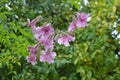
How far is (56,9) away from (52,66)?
77 centimetres

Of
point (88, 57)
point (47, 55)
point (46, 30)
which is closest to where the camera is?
point (46, 30)

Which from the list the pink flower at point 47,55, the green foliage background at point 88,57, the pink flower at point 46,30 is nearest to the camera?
the pink flower at point 46,30

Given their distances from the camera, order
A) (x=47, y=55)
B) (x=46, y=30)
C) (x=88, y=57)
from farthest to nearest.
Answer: (x=88, y=57) → (x=47, y=55) → (x=46, y=30)

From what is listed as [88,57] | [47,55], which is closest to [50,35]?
[47,55]

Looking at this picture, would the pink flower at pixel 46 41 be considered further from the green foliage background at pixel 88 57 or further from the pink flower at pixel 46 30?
the green foliage background at pixel 88 57

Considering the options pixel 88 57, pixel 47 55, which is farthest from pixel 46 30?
pixel 88 57

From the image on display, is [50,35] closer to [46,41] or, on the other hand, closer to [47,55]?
[46,41]

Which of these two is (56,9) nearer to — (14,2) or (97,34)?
(14,2)

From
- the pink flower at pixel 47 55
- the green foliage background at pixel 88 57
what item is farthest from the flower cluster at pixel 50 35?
the green foliage background at pixel 88 57

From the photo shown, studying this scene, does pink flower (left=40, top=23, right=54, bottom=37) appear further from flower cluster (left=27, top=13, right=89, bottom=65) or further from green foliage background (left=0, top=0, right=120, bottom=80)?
green foliage background (left=0, top=0, right=120, bottom=80)

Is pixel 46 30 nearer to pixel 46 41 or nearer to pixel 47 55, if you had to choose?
pixel 46 41

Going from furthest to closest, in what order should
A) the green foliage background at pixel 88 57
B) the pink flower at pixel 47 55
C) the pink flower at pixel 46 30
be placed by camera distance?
1. the green foliage background at pixel 88 57
2. the pink flower at pixel 47 55
3. the pink flower at pixel 46 30

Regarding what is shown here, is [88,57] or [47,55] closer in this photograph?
[47,55]

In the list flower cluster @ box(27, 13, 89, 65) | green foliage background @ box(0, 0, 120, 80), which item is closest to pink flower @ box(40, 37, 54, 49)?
flower cluster @ box(27, 13, 89, 65)
